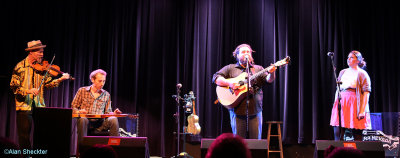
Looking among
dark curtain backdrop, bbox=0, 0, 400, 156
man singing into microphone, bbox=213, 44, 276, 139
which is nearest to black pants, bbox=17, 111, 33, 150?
dark curtain backdrop, bbox=0, 0, 400, 156

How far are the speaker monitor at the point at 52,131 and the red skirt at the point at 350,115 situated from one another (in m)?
3.99

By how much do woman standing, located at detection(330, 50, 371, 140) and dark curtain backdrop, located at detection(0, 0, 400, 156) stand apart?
92cm

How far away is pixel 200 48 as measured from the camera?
278 inches

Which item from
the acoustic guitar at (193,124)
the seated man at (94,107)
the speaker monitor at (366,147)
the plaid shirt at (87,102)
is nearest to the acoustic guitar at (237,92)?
the speaker monitor at (366,147)

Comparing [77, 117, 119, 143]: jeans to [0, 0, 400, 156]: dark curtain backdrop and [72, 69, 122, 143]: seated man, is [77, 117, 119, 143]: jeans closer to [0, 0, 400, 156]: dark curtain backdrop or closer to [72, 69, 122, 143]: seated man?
[72, 69, 122, 143]: seated man

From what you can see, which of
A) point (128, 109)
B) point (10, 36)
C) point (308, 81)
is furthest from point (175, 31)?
point (10, 36)

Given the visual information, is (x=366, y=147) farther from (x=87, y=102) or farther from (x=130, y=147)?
(x=87, y=102)

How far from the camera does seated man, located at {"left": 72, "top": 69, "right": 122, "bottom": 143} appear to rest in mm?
5250

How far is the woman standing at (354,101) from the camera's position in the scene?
17.3 ft

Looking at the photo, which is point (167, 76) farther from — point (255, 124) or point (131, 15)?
point (255, 124)

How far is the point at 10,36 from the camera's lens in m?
7.00

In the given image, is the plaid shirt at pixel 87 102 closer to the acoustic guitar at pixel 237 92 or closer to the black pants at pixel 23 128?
the black pants at pixel 23 128

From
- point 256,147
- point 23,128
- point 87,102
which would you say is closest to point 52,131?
point 256,147

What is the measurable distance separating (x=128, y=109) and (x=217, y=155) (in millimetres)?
5458
